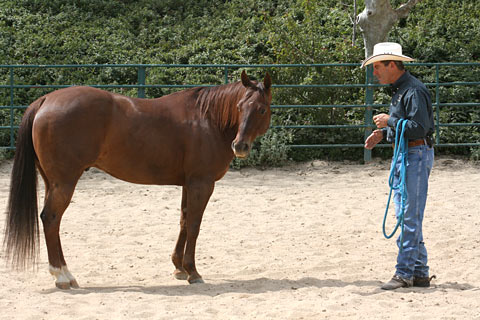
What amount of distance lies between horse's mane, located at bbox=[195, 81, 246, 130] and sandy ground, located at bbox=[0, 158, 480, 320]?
1.30 metres

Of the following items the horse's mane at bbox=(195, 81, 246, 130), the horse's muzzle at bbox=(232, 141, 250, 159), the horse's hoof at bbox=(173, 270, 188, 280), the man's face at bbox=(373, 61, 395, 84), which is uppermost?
the man's face at bbox=(373, 61, 395, 84)

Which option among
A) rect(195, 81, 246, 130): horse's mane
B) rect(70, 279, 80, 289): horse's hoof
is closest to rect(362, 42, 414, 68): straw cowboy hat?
rect(195, 81, 246, 130): horse's mane

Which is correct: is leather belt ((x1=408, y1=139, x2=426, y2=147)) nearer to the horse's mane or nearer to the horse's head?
the horse's head

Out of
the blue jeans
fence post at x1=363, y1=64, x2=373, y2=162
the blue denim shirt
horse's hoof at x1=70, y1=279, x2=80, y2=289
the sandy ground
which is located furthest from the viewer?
fence post at x1=363, y1=64, x2=373, y2=162

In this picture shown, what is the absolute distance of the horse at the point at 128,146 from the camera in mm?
4574

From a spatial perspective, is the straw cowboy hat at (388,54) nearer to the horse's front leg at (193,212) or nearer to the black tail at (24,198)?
the horse's front leg at (193,212)

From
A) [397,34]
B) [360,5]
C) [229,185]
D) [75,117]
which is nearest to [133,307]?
[75,117]

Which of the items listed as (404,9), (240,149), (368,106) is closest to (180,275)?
(240,149)

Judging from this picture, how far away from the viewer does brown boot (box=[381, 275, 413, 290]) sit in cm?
452

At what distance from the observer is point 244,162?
391 inches

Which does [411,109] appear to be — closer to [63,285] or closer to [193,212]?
[193,212]

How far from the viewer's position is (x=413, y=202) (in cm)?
445

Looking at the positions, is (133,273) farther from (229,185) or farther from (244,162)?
(244,162)

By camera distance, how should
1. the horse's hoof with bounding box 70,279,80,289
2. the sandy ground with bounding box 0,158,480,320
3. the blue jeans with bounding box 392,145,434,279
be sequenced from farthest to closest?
the horse's hoof with bounding box 70,279,80,289 → the blue jeans with bounding box 392,145,434,279 → the sandy ground with bounding box 0,158,480,320
